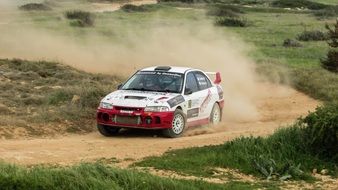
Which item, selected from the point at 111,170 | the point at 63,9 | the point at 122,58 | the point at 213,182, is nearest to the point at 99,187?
the point at 111,170

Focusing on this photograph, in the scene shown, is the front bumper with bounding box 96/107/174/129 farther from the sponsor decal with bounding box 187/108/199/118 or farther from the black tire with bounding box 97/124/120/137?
the sponsor decal with bounding box 187/108/199/118

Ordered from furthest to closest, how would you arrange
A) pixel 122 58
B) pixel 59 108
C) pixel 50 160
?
pixel 122 58, pixel 59 108, pixel 50 160

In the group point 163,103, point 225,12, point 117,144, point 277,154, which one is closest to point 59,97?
point 163,103

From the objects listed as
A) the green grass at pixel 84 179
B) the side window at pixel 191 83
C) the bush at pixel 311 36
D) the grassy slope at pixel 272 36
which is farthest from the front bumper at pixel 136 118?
the bush at pixel 311 36

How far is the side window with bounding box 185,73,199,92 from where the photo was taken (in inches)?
690

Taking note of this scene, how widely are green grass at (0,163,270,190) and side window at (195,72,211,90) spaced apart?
7.81 meters

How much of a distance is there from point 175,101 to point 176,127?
612 mm

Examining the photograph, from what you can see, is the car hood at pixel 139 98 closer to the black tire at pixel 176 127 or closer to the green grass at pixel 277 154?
the black tire at pixel 176 127

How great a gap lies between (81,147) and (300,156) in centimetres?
446

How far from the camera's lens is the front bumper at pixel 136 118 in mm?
15930

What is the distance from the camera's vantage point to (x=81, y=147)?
1443 centimetres

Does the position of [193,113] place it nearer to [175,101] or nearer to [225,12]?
[175,101]

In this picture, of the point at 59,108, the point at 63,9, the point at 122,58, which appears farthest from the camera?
the point at 63,9

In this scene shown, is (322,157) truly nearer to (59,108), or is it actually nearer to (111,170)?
(111,170)
